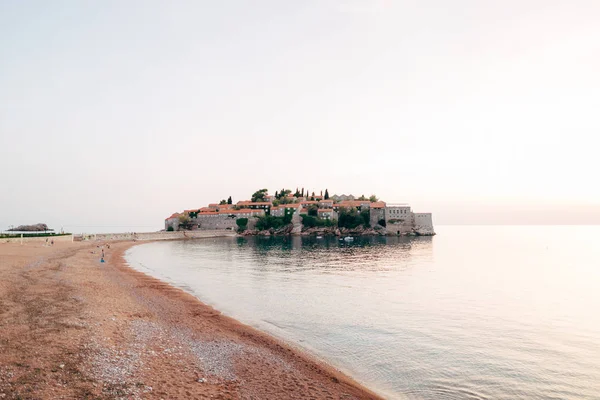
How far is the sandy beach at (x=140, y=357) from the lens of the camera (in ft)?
33.9

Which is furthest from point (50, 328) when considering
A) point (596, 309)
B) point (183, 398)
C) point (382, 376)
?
point (596, 309)

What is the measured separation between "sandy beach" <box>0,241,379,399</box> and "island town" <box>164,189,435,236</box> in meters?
141

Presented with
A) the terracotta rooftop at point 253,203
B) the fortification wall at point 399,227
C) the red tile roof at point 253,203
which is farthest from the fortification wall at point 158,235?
the fortification wall at point 399,227

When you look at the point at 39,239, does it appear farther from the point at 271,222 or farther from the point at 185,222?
the point at 271,222

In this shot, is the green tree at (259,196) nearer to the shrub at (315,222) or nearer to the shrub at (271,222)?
the shrub at (271,222)

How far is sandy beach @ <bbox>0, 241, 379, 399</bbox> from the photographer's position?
1032 centimetres

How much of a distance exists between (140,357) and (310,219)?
149905mm

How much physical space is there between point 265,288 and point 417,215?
145846 mm

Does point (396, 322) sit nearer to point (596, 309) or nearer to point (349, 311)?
point (349, 311)

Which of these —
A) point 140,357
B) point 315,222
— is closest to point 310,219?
point 315,222

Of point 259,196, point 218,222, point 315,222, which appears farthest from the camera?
point 259,196

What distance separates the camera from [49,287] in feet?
84.1

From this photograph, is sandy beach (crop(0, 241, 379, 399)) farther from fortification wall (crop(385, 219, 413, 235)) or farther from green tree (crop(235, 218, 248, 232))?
green tree (crop(235, 218, 248, 232))

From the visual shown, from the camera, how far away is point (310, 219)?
162 meters
